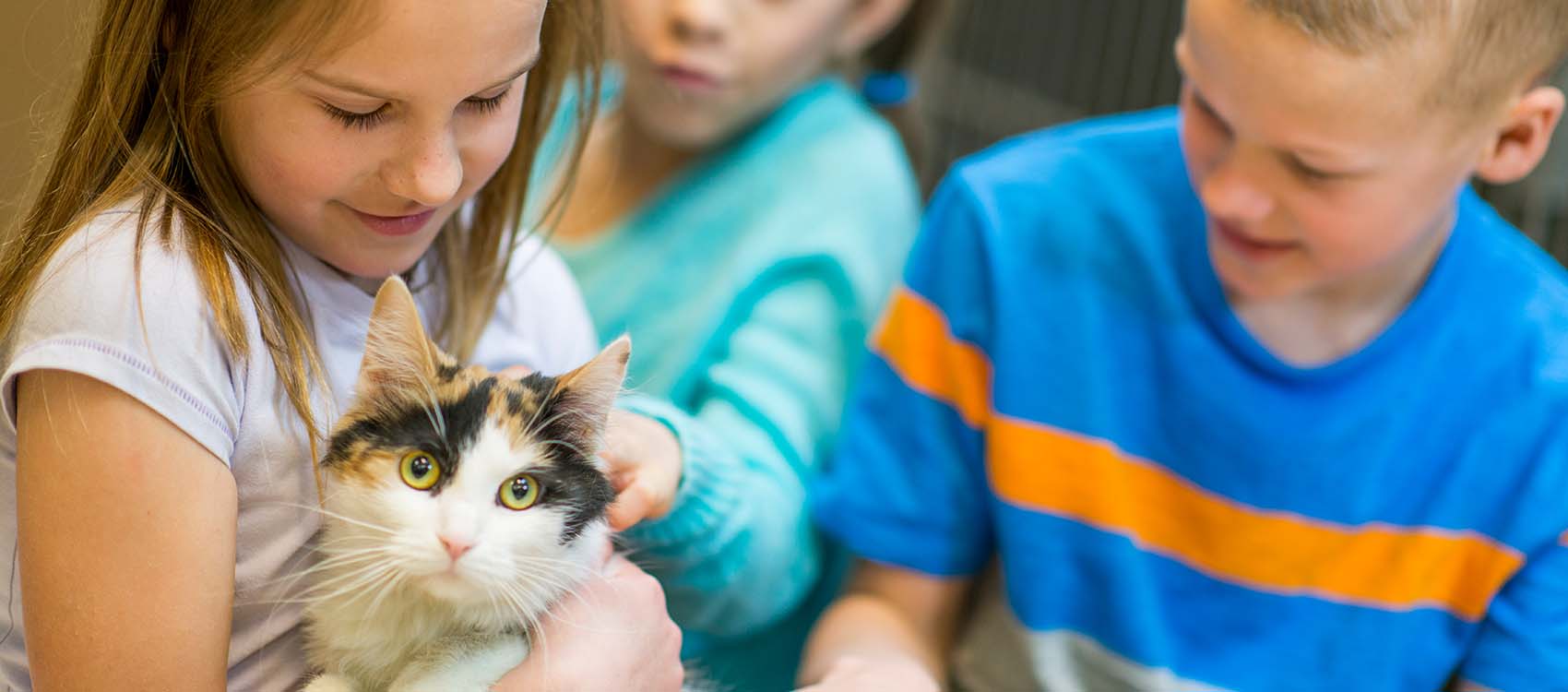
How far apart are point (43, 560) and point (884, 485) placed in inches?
29.5

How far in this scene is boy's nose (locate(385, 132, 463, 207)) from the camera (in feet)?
2.73

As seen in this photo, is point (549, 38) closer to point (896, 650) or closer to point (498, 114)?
point (498, 114)

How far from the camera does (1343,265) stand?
115 centimetres

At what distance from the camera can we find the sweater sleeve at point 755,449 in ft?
3.73

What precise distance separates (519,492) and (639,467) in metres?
0.24

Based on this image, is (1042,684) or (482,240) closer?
(482,240)

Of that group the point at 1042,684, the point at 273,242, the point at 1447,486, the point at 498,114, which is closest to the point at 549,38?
the point at 498,114

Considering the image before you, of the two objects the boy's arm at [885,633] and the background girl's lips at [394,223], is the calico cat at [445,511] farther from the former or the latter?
the boy's arm at [885,633]

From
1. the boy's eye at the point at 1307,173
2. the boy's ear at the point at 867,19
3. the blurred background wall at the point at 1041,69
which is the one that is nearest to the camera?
the boy's eye at the point at 1307,173

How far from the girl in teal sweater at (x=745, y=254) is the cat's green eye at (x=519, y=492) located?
36 centimetres

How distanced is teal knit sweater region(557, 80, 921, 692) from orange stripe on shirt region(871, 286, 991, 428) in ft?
0.44

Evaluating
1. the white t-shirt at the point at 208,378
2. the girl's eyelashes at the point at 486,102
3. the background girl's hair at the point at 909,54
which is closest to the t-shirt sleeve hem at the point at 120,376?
the white t-shirt at the point at 208,378

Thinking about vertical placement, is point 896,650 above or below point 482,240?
below

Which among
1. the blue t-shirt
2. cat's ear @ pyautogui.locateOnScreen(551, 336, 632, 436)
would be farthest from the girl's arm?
the blue t-shirt
